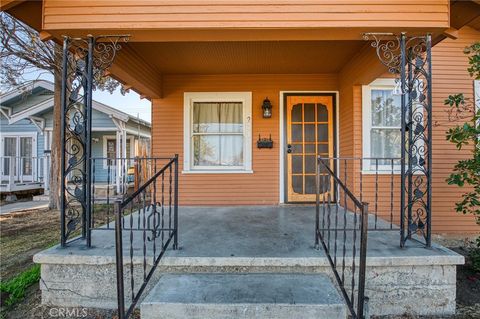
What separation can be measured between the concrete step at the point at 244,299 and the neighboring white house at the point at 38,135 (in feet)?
24.6

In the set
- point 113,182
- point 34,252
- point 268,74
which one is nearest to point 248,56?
point 268,74

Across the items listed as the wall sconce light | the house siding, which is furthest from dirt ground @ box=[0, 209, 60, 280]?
the house siding

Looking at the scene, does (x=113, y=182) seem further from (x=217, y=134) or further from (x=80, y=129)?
(x=80, y=129)

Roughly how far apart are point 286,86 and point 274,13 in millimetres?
2496

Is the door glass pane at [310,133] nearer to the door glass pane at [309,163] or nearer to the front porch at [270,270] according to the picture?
the door glass pane at [309,163]

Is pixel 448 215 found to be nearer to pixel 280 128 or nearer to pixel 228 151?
pixel 280 128

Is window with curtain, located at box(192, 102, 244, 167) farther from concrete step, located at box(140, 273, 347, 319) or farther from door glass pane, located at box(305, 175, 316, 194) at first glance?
concrete step, located at box(140, 273, 347, 319)

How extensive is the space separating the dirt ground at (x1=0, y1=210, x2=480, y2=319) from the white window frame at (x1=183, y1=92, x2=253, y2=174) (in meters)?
2.46

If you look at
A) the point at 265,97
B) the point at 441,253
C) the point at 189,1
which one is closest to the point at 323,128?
the point at 265,97

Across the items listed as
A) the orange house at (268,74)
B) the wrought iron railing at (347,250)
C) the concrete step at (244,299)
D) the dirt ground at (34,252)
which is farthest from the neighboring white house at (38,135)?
the wrought iron railing at (347,250)

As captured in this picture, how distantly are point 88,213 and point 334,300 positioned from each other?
2.33 metres

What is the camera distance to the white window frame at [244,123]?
5145 millimetres

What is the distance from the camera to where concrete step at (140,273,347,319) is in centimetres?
198

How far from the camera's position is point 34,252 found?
3.92 m
